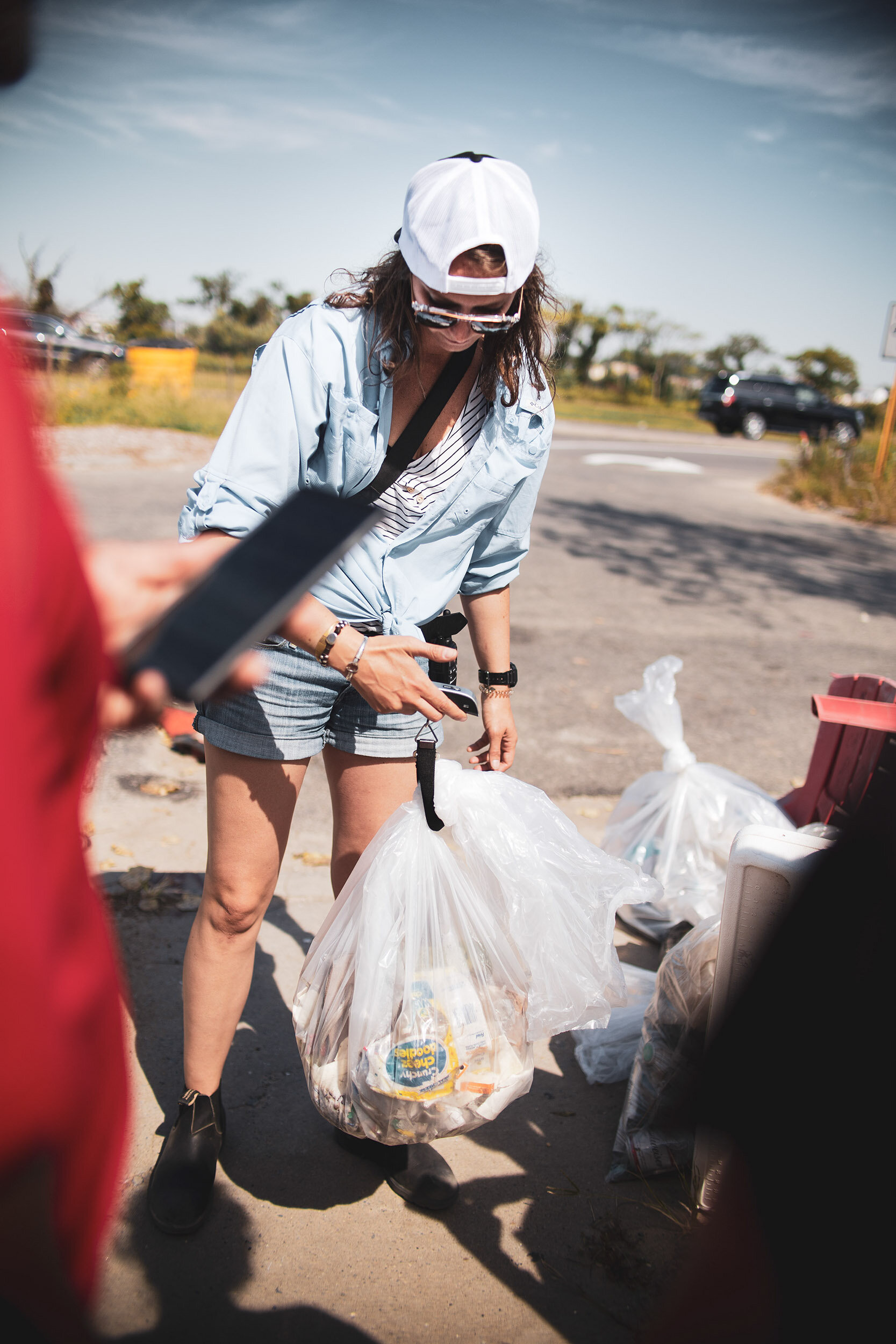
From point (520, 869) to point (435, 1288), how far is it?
32.3 inches

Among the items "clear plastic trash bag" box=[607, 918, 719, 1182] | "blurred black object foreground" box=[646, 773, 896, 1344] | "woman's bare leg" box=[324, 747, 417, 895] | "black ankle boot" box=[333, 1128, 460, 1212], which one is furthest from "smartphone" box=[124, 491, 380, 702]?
"black ankle boot" box=[333, 1128, 460, 1212]

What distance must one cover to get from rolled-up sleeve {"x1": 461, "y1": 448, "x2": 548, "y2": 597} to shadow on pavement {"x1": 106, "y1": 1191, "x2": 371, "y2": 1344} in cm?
143

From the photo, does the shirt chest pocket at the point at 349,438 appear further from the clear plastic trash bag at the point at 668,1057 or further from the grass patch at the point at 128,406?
the grass patch at the point at 128,406

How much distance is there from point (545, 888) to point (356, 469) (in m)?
0.89

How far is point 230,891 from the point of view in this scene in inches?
69.8

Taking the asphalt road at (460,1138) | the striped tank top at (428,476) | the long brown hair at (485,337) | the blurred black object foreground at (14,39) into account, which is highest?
the blurred black object foreground at (14,39)

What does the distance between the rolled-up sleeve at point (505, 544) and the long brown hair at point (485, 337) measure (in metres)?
0.19

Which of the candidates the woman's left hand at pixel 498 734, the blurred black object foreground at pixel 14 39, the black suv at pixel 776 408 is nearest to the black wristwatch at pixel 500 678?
the woman's left hand at pixel 498 734

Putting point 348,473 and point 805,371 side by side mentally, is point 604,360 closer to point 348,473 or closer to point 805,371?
point 805,371

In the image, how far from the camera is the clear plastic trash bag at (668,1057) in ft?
6.29

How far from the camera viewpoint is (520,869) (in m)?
1.76

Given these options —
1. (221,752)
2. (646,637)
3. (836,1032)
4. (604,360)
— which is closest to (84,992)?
(836,1032)

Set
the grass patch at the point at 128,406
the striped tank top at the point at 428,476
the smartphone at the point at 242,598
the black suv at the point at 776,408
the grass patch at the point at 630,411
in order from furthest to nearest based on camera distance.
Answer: the grass patch at the point at 630,411 < the black suv at the point at 776,408 < the grass patch at the point at 128,406 < the striped tank top at the point at 428,476 < the smartphone at the point at 242,598

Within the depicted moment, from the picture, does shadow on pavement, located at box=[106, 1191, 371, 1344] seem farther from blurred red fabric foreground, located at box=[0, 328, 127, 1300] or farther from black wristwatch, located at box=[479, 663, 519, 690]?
black wristwatch, located at box=[479, 663, 519, 690]
